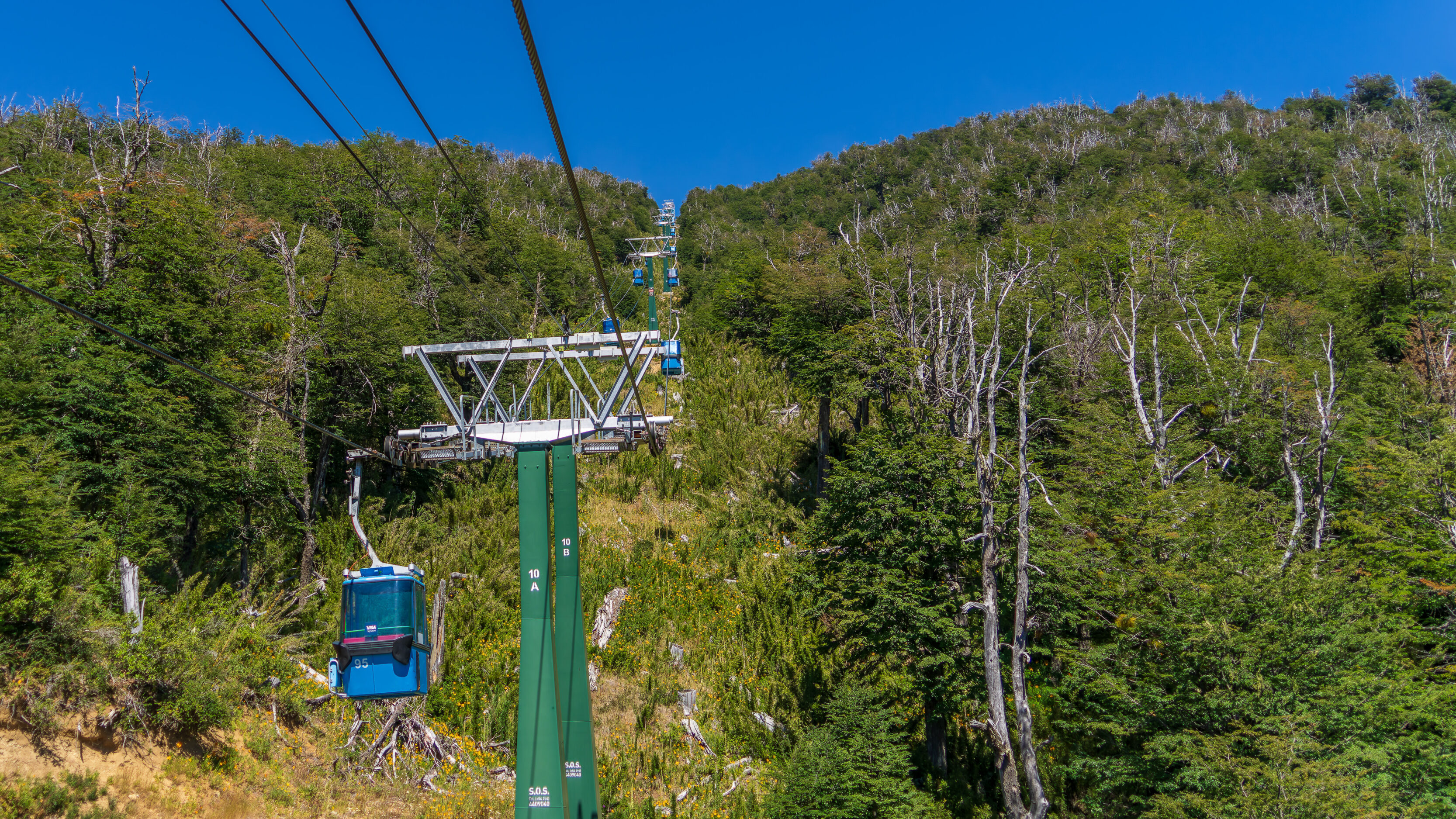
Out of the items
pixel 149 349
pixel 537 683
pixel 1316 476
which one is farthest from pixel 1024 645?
pixel 149 349

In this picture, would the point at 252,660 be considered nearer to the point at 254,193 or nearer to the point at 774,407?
the point at 774,407

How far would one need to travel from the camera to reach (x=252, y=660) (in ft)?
51.5

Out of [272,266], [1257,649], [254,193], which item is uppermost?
[254,193]

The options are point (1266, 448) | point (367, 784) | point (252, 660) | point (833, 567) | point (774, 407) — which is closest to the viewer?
point (367, 784)

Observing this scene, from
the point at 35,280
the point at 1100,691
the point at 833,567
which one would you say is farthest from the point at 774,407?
the point at 35,280

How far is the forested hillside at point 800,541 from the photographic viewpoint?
521 inches

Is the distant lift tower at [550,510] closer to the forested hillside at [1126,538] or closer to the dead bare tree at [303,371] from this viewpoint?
Result: the forested hillside at [1126,538]

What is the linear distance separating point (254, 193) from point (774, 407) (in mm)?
34280

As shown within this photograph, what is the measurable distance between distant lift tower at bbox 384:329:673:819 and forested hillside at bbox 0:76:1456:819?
0.71 m

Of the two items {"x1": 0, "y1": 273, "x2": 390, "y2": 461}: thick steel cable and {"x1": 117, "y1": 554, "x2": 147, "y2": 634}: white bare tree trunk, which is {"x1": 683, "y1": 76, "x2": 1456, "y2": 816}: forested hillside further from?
{"x1": 117, "y1": 554, "x2": 147, "y2": 634}: white bare tree trunk

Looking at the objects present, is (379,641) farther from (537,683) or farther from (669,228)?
(669,228)

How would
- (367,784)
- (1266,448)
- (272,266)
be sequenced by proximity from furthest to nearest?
(272,266) < (1266,448) < (367,784)

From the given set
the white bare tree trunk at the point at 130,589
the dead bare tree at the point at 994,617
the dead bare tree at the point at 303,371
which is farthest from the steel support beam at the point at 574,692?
the dead bare tree at the point at 303,371

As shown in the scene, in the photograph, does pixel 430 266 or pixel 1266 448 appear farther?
pixel 430 266
